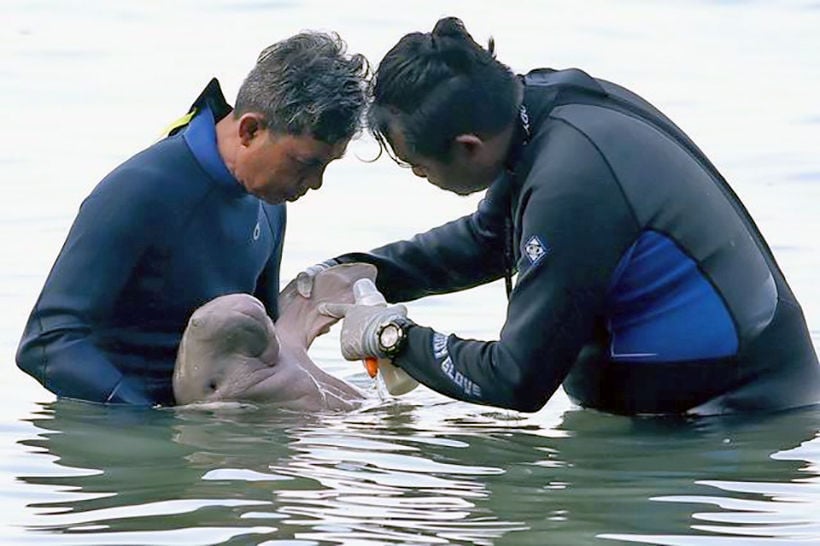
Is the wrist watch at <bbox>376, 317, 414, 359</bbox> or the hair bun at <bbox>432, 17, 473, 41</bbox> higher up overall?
the hair bun at <bbox>432, 17, 473, 41</bbox>

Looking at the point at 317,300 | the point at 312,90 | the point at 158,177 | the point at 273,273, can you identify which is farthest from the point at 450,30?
the point at 273,273

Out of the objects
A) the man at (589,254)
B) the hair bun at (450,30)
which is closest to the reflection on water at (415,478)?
the man at (589,254)

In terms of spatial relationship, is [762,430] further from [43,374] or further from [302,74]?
[43,374]

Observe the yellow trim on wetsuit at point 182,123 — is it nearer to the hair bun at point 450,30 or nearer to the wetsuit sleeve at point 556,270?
the hair bun at point 450,30

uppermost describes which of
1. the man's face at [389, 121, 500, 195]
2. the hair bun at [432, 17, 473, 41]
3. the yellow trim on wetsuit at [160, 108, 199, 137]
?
the hair bun at [432, 17, 473, 41]

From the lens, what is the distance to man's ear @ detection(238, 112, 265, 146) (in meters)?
7.23

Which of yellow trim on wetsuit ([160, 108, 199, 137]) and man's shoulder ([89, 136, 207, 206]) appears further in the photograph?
yellow trim on wetsuit ([160, 108, 199, 137])

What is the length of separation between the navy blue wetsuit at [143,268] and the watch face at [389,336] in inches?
25.5

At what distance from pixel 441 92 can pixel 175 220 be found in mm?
962

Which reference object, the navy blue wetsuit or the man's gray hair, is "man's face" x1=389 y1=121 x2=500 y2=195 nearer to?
the man's gray hair

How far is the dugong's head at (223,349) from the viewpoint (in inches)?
283

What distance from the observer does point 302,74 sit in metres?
7.17

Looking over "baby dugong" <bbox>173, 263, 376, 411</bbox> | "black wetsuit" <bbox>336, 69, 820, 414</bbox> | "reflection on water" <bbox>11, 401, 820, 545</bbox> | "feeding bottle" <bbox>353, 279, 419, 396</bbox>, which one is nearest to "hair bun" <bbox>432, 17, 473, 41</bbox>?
"black wetsuit" <bbox>336, 69, 820, 414</bbox>

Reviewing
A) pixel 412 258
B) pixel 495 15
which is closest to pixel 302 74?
pixel 412 258
